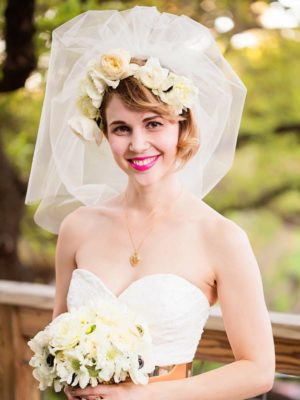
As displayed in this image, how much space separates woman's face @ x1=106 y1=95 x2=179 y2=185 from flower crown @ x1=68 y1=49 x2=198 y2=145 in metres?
0.06

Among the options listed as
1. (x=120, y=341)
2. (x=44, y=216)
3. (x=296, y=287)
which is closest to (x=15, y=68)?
(x=44, y=216)

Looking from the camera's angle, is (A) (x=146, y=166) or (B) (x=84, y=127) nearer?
(A) (x=146, y=166)

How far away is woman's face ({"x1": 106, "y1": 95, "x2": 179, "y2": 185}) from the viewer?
8.07 feet

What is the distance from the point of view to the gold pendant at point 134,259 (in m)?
2.57

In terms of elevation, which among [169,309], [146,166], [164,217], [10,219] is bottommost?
[10,219]

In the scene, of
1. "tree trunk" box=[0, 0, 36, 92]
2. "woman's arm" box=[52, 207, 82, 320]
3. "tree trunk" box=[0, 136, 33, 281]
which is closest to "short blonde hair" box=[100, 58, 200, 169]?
"woman's arm" box=[52, 207, 82, 320]

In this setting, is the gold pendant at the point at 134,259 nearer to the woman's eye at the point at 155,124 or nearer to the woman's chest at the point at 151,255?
the woman's chest at the point at 151,255

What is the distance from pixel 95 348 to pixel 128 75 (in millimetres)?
894

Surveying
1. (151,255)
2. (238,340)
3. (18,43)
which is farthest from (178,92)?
(18,43)

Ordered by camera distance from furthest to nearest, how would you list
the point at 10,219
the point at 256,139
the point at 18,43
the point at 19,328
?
1. the point at 256,139
2. the point at 10,219
3. the point at 18,43
4. the point at 19,328

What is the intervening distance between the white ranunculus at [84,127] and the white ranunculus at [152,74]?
0.26 m

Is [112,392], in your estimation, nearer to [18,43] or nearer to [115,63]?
[115,63]

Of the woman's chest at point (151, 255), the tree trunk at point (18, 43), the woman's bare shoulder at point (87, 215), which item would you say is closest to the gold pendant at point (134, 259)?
the woman's chest at point (151, 255)

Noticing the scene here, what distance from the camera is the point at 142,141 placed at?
2.44m
